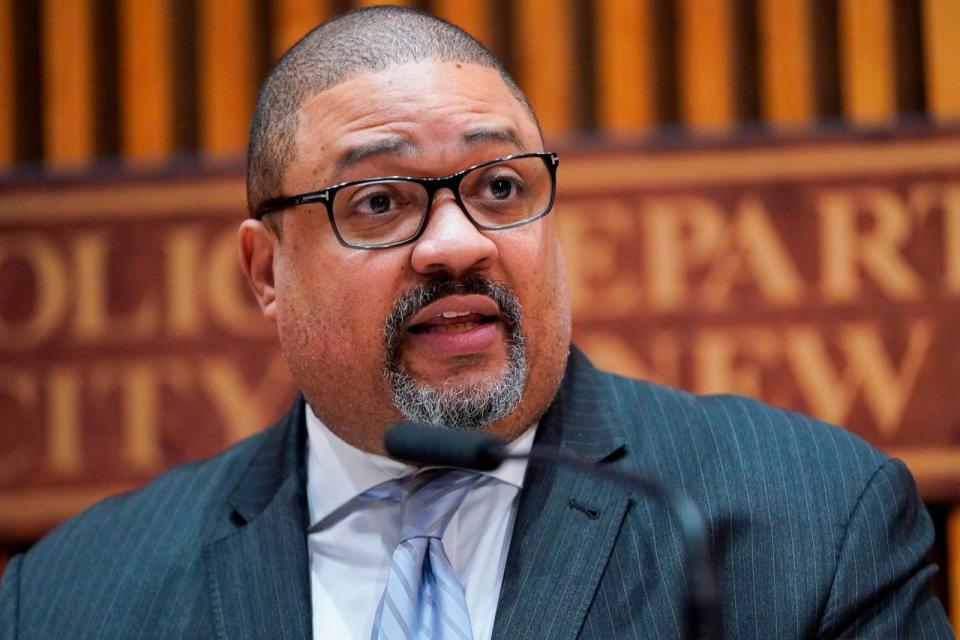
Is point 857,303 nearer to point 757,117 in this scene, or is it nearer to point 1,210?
point 757,117

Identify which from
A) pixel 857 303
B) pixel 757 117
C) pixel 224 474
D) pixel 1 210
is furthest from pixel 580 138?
pixel 1 210

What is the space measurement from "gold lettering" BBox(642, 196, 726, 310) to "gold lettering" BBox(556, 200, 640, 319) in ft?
0.14

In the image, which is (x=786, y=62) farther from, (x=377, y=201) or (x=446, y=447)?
(x=446, y=447)

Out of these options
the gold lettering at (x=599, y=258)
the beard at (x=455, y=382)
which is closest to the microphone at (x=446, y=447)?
the beard at (x=455, y=382)

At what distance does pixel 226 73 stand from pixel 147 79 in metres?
0.19

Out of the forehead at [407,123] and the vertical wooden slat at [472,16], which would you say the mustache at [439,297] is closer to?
the forehead at [407,123]

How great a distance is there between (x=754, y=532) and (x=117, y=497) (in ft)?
3.29

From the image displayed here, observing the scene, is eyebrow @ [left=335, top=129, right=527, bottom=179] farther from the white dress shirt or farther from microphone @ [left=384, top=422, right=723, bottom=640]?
microphone @ [left=384, top=422, right=723, bottom=640]

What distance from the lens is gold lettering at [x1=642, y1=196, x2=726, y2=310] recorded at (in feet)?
8.07

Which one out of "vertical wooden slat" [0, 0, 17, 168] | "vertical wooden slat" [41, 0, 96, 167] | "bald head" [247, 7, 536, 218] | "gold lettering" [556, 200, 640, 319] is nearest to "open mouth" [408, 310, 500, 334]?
"bald head" [247, 7, 536, 218]

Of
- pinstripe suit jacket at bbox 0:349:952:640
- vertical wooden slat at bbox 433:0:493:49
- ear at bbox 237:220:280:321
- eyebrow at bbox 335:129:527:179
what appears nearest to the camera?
pinstripe suit jacket at bbox 0:349:952:640

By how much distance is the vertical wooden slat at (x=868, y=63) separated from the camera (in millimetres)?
2529

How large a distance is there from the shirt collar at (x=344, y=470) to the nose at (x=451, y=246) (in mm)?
261

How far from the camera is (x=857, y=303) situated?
243 centimetres
